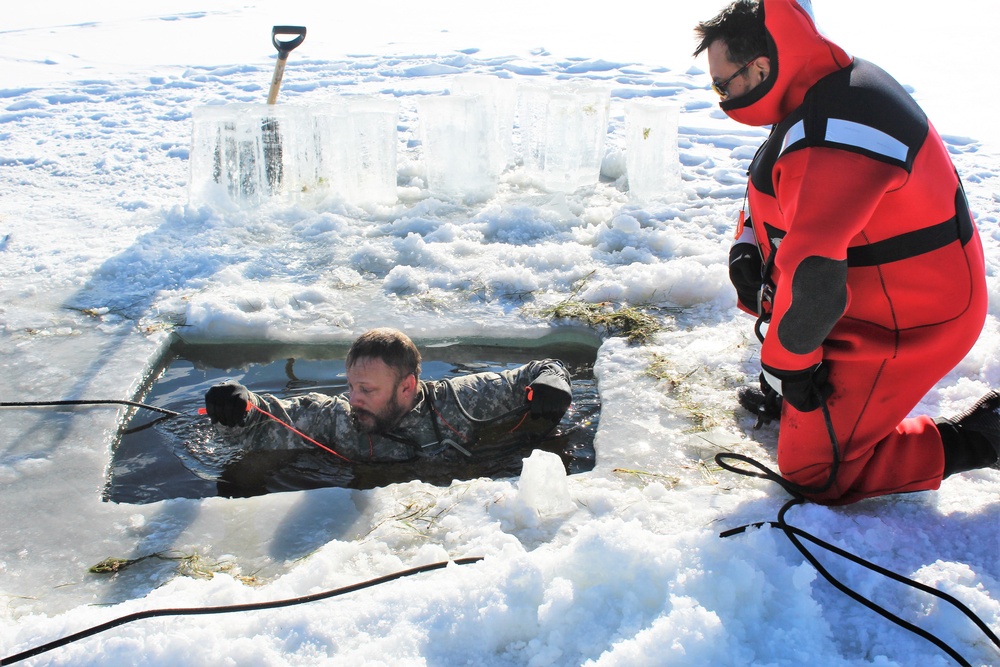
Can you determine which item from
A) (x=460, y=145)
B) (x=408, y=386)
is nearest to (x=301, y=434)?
(x=408, y=386)

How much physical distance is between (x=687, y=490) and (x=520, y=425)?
1.20 metres

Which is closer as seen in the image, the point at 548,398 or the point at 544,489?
the point at 544,489

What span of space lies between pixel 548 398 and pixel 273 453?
1317mm

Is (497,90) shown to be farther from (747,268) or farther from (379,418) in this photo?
(747,268)

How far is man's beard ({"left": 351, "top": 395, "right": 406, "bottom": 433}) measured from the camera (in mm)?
3645

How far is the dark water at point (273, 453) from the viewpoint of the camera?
350cm

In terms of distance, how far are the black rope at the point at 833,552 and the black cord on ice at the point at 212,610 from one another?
3.10ft

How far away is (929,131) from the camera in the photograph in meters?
2.43

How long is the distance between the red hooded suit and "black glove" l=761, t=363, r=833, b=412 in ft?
0.07

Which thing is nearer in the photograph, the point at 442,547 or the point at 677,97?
the point at 442,547

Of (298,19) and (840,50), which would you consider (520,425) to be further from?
(298,19)

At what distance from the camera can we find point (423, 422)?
12.2 feet

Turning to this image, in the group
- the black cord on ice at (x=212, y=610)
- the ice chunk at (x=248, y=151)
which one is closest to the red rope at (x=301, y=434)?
the black cord on ice at (x=212, y=610)

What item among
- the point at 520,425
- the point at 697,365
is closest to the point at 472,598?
the point at 520,425
